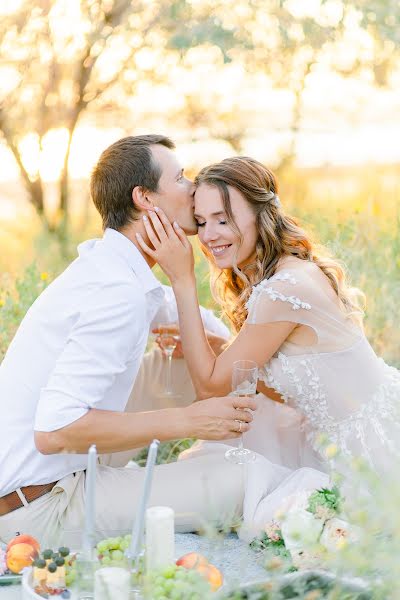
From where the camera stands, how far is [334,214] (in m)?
6.43

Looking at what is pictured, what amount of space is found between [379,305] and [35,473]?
280 cm

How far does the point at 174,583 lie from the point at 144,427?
0.74 metres

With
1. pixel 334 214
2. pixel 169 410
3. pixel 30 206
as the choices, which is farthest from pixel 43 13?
pixel 169 410

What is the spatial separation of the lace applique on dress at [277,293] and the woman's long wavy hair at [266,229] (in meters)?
0.14

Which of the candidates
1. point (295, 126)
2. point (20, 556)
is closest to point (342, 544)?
point (20, 556)

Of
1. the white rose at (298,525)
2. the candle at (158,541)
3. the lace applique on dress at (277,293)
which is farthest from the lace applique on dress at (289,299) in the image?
the candle at (158,541)

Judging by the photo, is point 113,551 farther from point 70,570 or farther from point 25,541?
point 25,541

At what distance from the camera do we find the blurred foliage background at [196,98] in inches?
266

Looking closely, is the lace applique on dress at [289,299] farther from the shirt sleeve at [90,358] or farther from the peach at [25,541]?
the peach at [25,541]

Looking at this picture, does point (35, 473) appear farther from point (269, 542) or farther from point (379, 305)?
point (379, 305)

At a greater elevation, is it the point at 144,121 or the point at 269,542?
the point at 144,121

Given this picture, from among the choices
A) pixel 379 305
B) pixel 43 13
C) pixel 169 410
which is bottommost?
pixel 379 305

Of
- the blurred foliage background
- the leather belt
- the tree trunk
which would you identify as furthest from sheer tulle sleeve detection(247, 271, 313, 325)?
the tree trunk

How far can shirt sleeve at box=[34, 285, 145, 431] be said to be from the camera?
2926 mm
